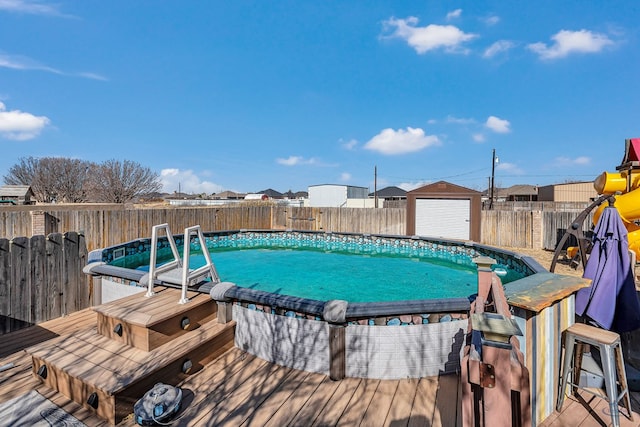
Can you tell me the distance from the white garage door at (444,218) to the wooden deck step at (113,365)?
12676 mm

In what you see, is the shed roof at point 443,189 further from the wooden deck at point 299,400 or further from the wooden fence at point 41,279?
the wooden fence at point 41,279

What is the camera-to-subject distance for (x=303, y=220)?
55.2 ft

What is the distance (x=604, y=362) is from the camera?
218cm

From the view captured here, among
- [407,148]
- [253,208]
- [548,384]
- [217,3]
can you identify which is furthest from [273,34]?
[407,148]

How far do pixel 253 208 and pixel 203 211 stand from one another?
2.98m

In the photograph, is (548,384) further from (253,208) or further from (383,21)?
(253,208)

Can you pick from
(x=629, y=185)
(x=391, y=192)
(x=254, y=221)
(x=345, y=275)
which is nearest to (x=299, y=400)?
(x=629, y=185)

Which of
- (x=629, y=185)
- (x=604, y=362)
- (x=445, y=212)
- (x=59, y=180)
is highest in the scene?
(x=59, y=180)

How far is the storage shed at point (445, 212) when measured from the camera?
13281 mm

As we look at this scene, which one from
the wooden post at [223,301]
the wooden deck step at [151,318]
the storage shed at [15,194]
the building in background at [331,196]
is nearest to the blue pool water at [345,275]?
the wooden post at [223,301]

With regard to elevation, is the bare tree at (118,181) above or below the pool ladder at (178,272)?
above

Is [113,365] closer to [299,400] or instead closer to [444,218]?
[299,400]

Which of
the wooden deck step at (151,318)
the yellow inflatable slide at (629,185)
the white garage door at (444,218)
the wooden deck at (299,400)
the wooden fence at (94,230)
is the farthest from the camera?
the white garage door at (444,218)

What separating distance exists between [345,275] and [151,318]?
6.21 metres
